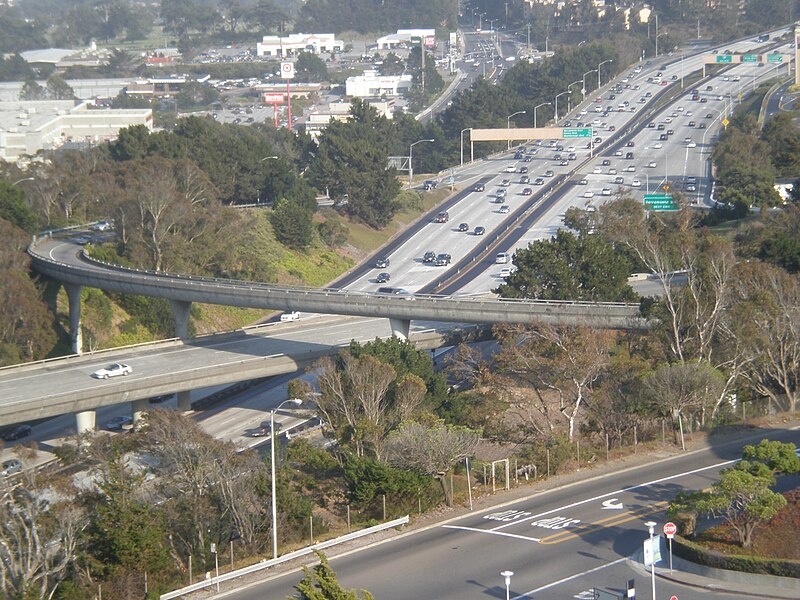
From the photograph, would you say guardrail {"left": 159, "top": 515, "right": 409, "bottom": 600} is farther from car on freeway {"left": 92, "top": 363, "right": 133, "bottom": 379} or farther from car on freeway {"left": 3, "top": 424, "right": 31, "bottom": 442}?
car on freeway {"left": 3, "top": 424, "right": 31, "bottom": 442}

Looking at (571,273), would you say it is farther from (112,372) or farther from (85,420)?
(85,420)

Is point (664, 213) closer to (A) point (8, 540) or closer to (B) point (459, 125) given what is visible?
(B) point (459, 125)

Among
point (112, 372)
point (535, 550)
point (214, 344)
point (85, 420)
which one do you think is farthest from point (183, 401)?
point (535, 550)

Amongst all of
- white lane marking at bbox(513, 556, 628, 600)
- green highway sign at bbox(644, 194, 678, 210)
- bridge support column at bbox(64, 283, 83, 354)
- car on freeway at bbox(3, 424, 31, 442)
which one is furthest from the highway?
green highway sign at bbox(644, 194, 678, 210)

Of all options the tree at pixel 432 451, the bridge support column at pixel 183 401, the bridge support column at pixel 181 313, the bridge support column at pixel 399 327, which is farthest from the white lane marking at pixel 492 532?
the bridge support column at pixel 181 313

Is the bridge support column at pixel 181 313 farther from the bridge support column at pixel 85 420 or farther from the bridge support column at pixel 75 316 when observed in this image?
the bridge support column at pixel 85 420
